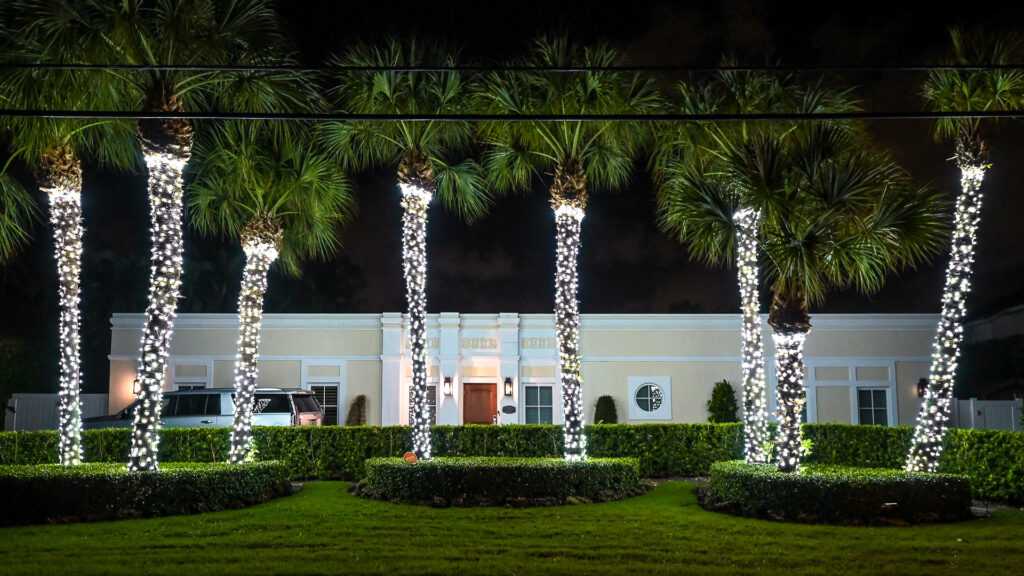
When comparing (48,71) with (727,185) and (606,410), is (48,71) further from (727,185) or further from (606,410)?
(606,410)

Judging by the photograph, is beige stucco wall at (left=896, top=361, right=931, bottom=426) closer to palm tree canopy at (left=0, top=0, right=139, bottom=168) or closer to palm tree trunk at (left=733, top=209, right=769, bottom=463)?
palm tree trunk at (left=733, top=209, right=769, bottom=463)

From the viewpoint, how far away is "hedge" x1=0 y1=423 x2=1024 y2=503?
16.1 m

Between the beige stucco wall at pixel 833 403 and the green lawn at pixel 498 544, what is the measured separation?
1164 centimetres

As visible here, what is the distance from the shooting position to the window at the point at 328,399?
77.5ft

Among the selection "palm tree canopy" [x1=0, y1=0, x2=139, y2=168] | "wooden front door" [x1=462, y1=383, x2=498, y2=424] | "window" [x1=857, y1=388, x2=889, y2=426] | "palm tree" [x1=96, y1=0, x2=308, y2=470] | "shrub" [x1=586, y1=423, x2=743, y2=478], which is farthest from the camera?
"wooden front door" [x1=462, y1=383, x2=498, y2=424]

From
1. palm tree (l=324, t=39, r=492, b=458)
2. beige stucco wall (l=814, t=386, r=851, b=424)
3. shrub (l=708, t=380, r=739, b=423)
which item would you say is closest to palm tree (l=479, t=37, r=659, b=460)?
palm tree (l=324, t=39, r=492, b=458)

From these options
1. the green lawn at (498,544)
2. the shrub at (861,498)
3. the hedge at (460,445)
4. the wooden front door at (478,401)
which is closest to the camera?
the green lawn at (498,544)

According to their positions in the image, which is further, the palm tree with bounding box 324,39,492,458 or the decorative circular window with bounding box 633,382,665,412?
the decorative circular window with bounding box 633,382,665,412

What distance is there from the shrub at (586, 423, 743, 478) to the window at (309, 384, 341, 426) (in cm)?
912

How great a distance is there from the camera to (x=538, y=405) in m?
24.0

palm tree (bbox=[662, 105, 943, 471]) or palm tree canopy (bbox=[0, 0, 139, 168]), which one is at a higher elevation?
palm tree canopy (bbox=[0, 0, 139, 168])

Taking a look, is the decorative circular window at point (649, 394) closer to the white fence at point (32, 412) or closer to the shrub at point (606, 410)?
the shrub at point (606, 410)

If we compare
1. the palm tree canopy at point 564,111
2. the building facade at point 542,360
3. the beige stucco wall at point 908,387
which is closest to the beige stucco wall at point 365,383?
the building facade at point 542,360

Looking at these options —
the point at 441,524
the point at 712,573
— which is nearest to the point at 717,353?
the point at 441,524
